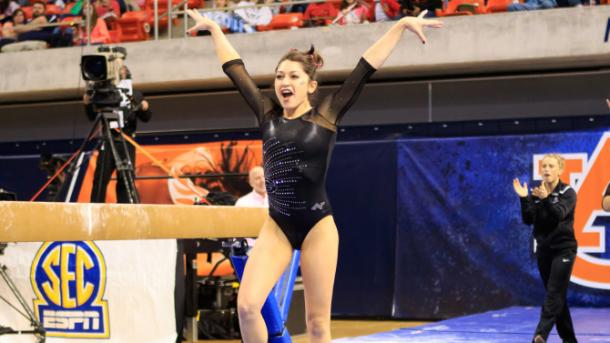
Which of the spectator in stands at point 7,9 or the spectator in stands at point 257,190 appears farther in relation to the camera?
the spectator in stands at point 7,9

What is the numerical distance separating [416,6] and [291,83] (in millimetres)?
6243

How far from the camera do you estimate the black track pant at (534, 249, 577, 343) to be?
6.38 m

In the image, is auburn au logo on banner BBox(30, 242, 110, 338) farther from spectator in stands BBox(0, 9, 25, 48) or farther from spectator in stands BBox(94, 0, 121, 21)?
spectator in stands BBox(0, 9, 25, 48)

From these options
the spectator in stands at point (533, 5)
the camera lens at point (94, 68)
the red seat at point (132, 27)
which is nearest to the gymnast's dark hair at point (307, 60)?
the camera lens at point (94, 68)

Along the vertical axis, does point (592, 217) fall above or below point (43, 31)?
below

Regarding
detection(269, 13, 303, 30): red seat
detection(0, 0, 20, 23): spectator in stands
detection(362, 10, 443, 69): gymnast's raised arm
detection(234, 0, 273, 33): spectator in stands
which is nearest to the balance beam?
detection(362, 10, 443, 69): gymnast's raised arm

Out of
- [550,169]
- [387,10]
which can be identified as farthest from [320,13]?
[550,169]

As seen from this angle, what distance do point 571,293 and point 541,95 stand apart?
2353mm

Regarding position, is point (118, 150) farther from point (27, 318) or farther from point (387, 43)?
point (387, 43)

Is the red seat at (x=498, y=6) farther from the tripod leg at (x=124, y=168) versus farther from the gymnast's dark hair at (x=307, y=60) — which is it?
the gymnast's dark hair at (x=307, y=60)

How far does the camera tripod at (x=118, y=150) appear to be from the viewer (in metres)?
7.06

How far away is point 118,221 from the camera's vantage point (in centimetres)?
505

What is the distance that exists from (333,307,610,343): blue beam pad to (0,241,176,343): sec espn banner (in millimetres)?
1321

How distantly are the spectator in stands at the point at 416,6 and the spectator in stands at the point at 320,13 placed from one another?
43.9 inches
